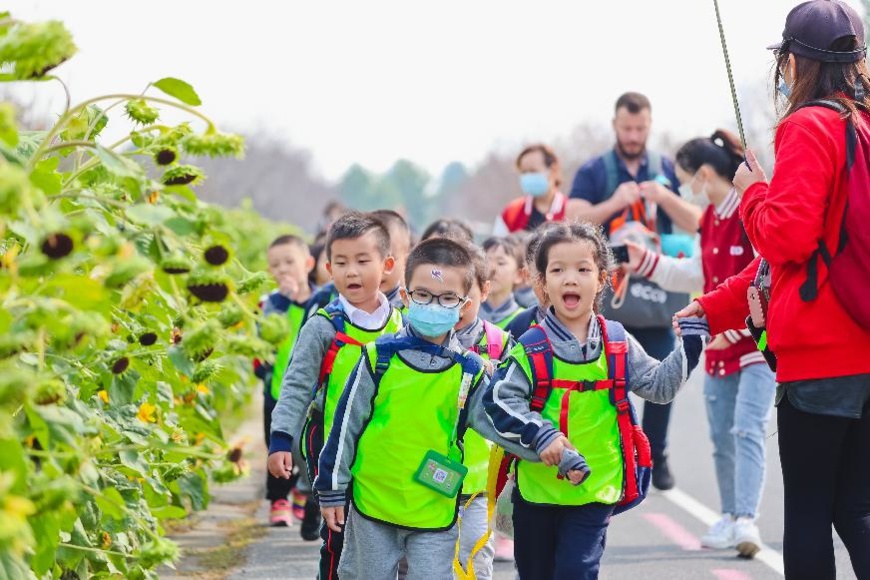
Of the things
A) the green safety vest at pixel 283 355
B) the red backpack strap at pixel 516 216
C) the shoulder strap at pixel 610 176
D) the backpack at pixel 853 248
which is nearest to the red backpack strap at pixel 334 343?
the backpack at pixel 853 248

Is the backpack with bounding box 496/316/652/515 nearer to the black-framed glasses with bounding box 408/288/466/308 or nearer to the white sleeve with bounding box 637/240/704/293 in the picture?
the black-framed glasses with bounding box 408/288/466/308

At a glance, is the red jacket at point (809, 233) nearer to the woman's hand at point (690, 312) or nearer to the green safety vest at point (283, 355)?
the woman's hand at point (690, 312)

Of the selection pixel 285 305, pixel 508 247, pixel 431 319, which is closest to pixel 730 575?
pixel 508 247

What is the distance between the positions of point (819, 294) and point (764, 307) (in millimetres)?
451

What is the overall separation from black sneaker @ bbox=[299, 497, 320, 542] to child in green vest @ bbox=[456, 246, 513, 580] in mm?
1830

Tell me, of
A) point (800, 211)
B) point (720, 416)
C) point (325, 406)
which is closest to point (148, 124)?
point (325, 406)

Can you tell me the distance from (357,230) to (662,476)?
3995 mm

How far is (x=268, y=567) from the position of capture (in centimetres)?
663

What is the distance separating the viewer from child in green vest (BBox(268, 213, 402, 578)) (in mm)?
4934

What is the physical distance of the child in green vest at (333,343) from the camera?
194 inches

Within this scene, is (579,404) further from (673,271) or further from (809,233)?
(673,271)

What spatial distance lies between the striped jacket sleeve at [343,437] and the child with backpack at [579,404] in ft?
1.33

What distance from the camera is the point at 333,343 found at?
16.7 feet

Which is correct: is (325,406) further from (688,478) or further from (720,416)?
(688,478)
